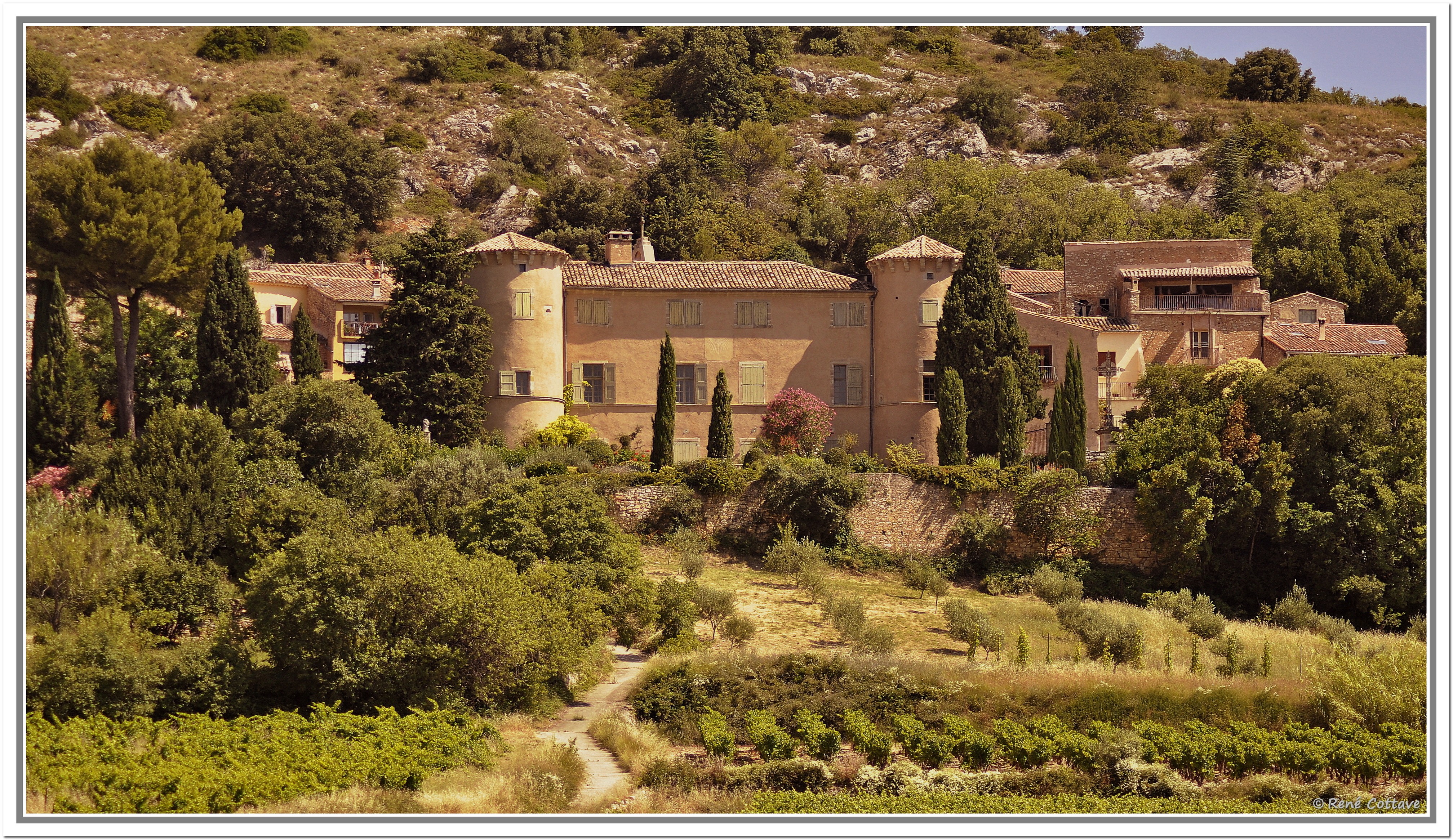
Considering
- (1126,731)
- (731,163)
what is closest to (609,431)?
(1126,731)

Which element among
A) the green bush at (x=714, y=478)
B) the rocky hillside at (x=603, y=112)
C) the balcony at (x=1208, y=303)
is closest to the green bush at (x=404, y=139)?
the rocky hillside at (x=603, y=112)

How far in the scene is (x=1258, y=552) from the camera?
1330 inches

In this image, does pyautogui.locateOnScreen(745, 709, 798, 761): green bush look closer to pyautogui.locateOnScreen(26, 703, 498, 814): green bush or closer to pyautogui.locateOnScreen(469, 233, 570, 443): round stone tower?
pyautogui.locateOnScreen(26, 703, 498, 814): green bush

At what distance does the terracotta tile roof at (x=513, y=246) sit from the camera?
1524 inches

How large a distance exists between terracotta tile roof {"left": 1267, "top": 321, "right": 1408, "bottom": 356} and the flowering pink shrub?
52.2 feet

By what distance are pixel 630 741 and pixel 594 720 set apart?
1877 mm

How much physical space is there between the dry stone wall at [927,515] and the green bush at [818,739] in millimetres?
13847

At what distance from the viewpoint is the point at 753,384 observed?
40.9m

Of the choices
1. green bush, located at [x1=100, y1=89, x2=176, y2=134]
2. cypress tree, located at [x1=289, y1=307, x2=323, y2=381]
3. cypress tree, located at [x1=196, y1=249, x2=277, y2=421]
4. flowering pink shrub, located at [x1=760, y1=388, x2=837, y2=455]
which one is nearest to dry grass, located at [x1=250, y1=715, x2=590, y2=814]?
cypress tree, located at [x1=196, y1=249, x2=277, y2=421]

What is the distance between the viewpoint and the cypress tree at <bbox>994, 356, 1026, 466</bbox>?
1421 inches

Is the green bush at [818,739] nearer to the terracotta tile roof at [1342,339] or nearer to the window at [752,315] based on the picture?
the window at [752,315]

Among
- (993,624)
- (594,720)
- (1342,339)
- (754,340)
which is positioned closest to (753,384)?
(754,340)

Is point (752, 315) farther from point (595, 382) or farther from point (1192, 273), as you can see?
point (1192, 273)

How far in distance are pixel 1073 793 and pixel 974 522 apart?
53.1 feet
